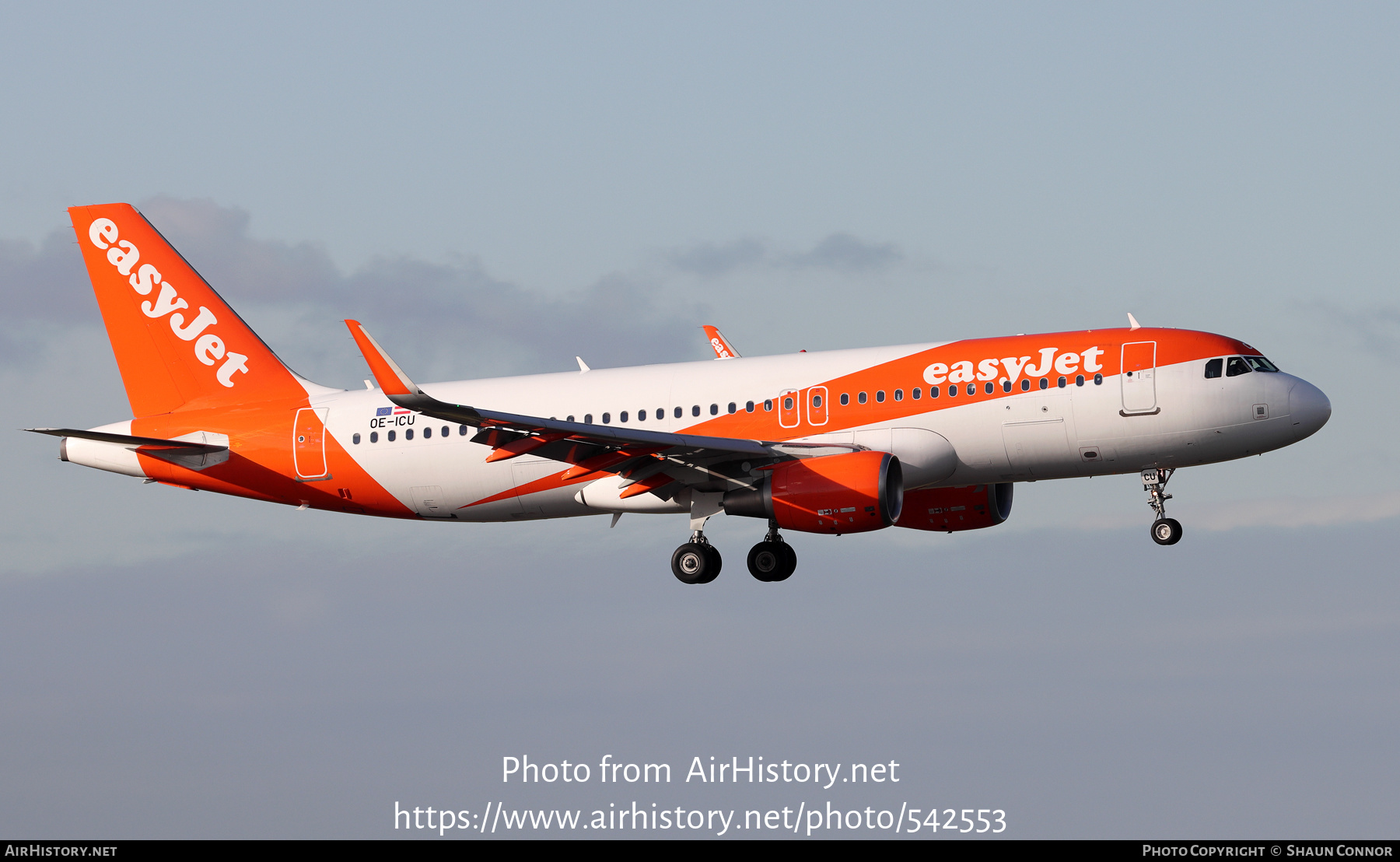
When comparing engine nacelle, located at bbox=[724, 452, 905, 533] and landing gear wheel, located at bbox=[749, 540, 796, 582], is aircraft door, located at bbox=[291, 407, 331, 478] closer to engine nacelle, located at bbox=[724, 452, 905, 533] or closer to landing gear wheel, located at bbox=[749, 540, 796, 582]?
landing gear wheel, located at bbox=[749, 540, 796, 582]

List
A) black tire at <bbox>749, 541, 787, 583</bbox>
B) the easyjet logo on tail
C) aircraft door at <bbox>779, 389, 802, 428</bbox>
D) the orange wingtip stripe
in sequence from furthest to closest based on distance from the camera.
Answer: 1. the easyjet logo on tail
2. black tire at <bbox>749, 541, 787, 583</bbox>
3. aircraft door at <bbox>779, 389, 802, 428</bbox>
4. the orange wingtip stripe

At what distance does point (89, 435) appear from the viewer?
40438 millimetres

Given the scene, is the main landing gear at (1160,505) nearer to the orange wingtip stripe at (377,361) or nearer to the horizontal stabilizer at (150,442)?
the orange wingtip stripe at (377,361)

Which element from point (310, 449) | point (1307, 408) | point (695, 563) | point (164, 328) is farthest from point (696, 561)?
point (164, 328)

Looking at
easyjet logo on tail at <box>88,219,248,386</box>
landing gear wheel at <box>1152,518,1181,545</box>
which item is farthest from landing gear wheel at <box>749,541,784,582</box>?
easyjet logo on tail at <box>88,219,248,386</box>

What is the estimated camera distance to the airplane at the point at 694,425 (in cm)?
3544

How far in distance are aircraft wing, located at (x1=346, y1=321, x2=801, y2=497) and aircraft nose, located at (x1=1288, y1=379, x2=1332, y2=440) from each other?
11078mm

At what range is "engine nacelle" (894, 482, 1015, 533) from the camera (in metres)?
41.0

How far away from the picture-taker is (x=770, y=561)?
38.5m

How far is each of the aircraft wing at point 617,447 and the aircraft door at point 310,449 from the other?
5.56m

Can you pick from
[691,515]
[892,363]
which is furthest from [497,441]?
[892,363]

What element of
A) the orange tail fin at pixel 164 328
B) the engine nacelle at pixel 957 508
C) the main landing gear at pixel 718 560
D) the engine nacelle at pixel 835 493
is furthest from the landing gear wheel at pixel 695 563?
the orange tail fin at pixel 164 328

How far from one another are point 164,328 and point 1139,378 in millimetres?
25153

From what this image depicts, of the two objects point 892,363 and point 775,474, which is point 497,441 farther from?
point 892,363
